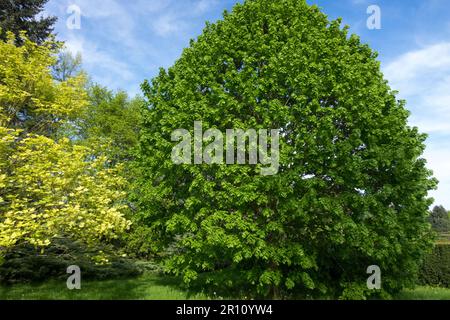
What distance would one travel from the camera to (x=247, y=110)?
13.5m

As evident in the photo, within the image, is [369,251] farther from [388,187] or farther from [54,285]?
[54,285]

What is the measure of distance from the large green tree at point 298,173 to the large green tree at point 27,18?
17781 mm

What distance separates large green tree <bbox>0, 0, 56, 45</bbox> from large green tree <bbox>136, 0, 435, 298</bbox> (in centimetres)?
1778

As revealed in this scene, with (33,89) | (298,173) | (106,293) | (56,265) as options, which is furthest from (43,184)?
(56,265)

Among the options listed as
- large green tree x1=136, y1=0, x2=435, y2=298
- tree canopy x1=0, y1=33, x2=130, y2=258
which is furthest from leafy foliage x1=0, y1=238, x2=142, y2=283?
large green tree x1=136, y1=0, x2=435, y2=298

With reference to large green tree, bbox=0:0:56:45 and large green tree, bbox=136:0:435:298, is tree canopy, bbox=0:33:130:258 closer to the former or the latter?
large green tree, bbox=136:0:435:298

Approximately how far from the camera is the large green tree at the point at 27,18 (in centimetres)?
2534

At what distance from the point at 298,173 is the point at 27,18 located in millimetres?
25259

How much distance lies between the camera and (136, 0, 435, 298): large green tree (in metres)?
11.8

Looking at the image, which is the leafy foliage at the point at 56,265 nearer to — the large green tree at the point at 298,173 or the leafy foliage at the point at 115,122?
the large green tree at the point at 298,173

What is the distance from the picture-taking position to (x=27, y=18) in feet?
86.9
